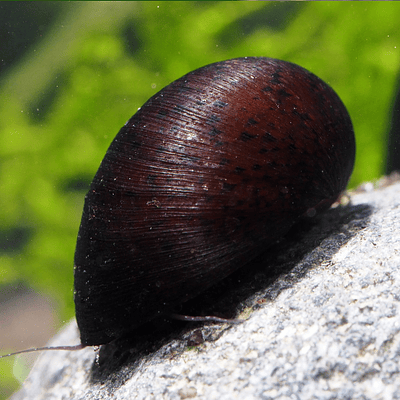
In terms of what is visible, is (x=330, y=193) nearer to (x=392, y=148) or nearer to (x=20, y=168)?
(x=392, y=148)

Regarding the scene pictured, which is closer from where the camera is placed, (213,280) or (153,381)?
(153,381)

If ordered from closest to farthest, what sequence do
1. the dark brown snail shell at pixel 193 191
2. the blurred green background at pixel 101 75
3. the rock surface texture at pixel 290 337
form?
the rock surface texture at pixel 290 337 → the dark brown snail shell at pixel 193 191 → the blurred green background at pixel 101 75

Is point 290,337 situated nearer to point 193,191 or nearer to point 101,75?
point 193,191

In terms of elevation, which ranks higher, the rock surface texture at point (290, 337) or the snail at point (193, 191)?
the snail at point (193, 191)

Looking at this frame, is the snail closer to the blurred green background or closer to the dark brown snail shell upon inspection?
the dark brown snail shell

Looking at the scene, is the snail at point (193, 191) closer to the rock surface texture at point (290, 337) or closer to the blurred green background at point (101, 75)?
the rock surface texture at point (290, 337)

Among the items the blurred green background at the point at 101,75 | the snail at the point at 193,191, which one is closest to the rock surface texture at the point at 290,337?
the snail at the point at 193,191

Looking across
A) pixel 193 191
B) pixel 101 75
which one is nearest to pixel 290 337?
pixel 193 191

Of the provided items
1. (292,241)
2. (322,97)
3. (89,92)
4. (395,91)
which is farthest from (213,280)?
(395,91)
